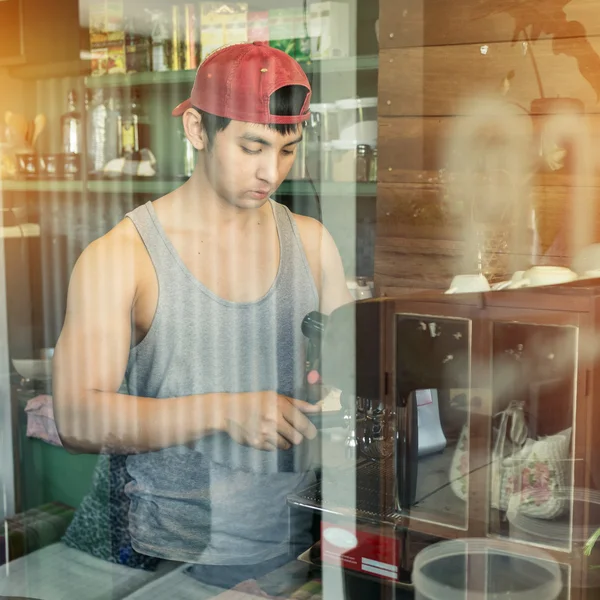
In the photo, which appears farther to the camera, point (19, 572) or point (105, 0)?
point (19, 572)

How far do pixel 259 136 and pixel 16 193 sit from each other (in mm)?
494

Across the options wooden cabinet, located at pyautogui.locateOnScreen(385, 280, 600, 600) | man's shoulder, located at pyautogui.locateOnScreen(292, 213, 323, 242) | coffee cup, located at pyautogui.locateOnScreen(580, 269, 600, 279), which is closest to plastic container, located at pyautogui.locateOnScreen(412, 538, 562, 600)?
wooden cabinet, located at pyautogui.locateOnScreen(385, 280, 600, 600)

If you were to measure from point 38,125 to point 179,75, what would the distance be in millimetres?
295

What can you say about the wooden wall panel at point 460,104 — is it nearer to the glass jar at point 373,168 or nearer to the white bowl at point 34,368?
the glass jar at point 373,168

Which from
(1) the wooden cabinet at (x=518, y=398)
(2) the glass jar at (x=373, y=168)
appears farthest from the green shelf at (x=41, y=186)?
(1) the wooden cabinet at (x=518, y=398)

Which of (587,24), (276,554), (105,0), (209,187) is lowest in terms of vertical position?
(276,554)

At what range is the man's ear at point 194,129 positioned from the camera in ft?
3.65

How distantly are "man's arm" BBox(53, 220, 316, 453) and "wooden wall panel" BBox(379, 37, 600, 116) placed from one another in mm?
421

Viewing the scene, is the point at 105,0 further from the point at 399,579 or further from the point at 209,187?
the point at 399,579

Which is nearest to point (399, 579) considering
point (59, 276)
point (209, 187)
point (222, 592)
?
point (222, 592)

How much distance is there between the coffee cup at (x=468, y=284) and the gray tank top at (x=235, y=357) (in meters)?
0.20

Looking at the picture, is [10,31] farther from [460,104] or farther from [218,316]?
[460,104]

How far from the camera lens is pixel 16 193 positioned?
4.39ft

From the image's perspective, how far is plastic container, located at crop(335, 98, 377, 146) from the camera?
3.49 ft
